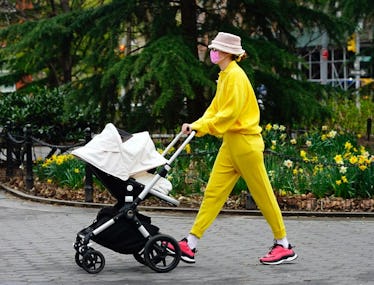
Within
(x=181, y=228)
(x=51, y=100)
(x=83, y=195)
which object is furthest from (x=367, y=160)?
Result: (x=51, y=100)

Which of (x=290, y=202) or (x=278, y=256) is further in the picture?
(x=290, y=202)

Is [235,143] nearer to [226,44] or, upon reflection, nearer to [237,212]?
[226,44]

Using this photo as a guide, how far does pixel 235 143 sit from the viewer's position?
27.9 ft

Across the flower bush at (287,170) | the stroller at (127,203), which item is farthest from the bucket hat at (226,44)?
the flower bush at (287,170)

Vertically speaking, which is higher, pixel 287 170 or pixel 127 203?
pixel 127 203

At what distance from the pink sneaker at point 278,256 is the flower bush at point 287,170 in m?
4.00

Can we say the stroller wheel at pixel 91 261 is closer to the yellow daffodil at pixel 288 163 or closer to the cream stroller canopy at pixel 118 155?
the cream stroller canopy at pixel 118 155

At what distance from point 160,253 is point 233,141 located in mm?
1188

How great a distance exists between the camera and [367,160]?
512 inches

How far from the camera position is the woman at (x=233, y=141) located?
8281mm

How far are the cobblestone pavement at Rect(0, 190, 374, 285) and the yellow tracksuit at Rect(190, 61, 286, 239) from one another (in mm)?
527

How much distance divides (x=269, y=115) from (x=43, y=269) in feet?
30.7


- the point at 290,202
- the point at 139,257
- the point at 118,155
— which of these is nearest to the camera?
the point at 118,155

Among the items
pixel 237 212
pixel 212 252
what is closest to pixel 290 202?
pixel 237 212
